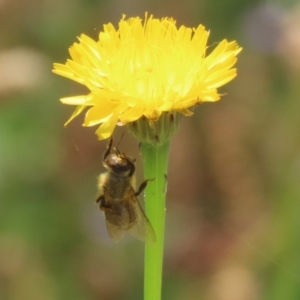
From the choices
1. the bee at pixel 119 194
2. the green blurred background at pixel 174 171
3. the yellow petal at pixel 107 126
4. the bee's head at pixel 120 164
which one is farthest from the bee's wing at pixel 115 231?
the green blurred background at pixel 174 171

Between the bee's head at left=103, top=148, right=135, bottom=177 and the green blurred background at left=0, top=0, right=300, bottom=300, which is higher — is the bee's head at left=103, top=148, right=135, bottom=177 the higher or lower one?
the lower one

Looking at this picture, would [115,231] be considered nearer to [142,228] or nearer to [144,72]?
[142,228]

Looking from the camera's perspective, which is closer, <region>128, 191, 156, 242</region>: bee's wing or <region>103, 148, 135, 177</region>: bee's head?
<region>128, 191, 156, 242</region>: bee's wing

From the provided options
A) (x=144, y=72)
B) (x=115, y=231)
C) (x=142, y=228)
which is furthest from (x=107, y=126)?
(x=115, y=231)

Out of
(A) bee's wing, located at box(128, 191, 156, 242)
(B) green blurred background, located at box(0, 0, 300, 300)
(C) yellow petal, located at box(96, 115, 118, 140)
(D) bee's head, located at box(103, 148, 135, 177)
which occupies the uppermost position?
(B) green blurred background, located at box(0, 0, 300, 300)

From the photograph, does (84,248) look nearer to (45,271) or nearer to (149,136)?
(45,271)

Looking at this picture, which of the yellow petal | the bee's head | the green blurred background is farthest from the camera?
the green blurred background

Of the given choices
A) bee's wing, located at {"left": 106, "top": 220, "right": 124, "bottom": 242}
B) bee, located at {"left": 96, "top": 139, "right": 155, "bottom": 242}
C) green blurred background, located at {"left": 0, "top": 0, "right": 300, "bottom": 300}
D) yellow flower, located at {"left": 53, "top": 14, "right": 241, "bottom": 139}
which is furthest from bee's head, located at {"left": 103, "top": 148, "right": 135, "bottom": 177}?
green blurred background, located at {"left": 0, "top": 0, "right": 300, "bottom": 300}

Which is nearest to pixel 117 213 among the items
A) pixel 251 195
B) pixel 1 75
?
pixel 1 75

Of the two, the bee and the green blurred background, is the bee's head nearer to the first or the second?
the bee
